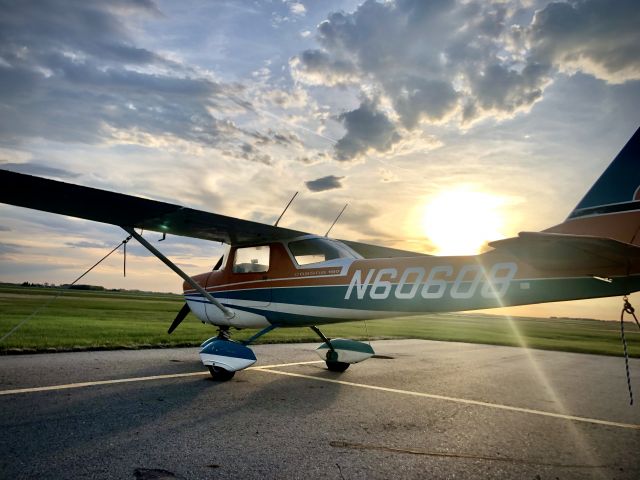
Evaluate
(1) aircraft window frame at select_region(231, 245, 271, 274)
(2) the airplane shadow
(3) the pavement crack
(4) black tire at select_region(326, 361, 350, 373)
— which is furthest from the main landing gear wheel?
(3) the pavement crack

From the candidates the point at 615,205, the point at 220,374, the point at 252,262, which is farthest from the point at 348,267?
the point at 615,205

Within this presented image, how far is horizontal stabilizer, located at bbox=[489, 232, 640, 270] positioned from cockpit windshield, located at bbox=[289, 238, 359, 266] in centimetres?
362

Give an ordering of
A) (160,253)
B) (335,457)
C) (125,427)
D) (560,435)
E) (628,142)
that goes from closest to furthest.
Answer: (335,457) < (125,427) < (560,435) < (628,142) < (160,253)

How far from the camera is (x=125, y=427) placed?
4340mm

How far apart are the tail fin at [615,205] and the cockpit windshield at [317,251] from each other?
371 centimetres

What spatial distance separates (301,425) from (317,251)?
385 centimetres

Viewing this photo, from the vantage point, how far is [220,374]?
7.50 m

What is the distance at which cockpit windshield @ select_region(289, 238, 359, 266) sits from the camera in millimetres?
7910

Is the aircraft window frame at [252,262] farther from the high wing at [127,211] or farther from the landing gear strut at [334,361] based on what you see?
the landing gear strut at [334,361]

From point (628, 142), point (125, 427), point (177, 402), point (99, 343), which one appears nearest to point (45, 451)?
point (125, 427)

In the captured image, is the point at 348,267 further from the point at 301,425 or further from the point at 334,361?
the point at 301,425

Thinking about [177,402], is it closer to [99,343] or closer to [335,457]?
[335,457]

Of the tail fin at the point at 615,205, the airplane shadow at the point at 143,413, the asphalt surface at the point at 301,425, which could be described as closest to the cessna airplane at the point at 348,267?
the tail fin at the point at 615,205

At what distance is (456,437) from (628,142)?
447cm
